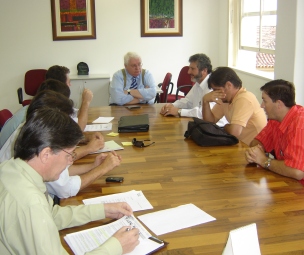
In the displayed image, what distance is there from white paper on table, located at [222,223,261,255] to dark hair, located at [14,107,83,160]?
63 centimetres

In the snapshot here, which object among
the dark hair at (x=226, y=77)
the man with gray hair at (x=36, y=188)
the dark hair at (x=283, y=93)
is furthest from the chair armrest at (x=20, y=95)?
the man with gray hair at (x=36, y=188)

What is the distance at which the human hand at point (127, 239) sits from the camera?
144 centimetres

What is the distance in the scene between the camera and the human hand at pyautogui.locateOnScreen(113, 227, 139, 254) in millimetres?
1437

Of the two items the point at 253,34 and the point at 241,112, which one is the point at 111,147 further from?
the point at 253,34

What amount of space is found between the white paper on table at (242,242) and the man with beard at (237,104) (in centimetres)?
Result: 189

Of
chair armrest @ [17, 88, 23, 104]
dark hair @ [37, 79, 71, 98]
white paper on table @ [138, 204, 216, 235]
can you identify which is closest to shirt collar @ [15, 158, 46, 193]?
white paper on table @ [138, 204, 216, 235]

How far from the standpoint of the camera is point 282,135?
246cm

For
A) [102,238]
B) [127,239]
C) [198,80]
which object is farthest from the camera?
[198,80]

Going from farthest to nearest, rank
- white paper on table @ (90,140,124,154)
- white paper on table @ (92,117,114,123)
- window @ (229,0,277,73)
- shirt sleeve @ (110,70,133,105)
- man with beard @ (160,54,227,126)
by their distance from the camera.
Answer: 1. window @ (229,0,277,73)
2. shirt sleeve @ (110,70,133,105)
3. man with beard @ (160,54,227,126)
4. white paper on table @ (92,117,114,123)
5. white paper on table @ (90,140,124,154)

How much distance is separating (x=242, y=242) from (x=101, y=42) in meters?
5.67

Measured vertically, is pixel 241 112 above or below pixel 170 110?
above

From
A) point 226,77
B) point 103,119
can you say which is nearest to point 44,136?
point 226,77

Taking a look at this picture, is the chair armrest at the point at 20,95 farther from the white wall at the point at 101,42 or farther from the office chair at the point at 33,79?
the white wall at the point at 101,42

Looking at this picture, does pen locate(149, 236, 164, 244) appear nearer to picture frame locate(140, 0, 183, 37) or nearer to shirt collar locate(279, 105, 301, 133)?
shirt collar locate(279, 105, 301, 133)
